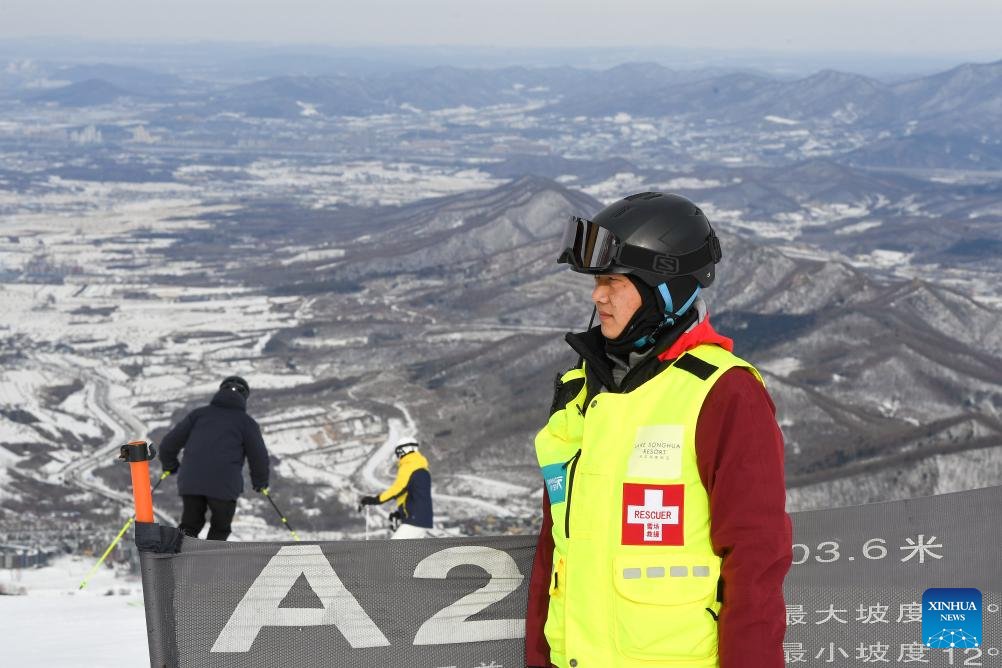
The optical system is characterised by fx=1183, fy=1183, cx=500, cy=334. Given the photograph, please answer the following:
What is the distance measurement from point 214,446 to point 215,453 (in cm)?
7

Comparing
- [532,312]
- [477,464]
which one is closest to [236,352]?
[532,312]

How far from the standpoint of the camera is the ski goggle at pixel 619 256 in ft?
13.7

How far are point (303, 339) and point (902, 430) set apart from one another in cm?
7146

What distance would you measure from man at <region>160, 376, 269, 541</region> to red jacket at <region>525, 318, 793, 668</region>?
8472mm

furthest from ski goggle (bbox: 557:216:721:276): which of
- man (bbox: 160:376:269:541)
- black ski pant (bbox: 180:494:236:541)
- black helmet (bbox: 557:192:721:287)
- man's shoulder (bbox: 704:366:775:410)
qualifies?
black ski pant (bbox: 180:494:236:541)

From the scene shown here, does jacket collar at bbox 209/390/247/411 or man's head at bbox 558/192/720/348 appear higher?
man's head at bbox 558/192/720/348

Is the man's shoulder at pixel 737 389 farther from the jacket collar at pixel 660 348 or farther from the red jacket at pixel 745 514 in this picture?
the jacket collar at pixel 660 348

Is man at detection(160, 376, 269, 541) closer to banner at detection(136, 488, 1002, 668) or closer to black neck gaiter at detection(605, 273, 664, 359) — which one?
banner at detection(136, 488, 1002, 668)

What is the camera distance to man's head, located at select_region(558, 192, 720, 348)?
4.19 metres

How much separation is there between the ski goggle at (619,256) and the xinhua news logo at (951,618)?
283 cm

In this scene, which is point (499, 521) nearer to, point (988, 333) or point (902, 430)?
point (902, 430)

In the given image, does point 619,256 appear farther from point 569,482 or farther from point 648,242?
point 569,482

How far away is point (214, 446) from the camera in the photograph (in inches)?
461

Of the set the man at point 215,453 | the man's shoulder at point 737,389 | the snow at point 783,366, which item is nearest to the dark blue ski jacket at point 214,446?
the man at point 215,453
